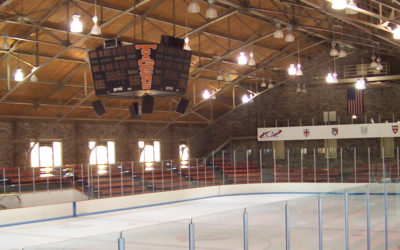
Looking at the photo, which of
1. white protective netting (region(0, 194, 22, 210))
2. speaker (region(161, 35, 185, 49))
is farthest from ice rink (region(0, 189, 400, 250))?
speaker (region(161, 35, 185, 49))

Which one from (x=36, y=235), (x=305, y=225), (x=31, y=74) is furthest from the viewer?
(x=31, y=74)

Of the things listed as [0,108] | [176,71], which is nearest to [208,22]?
[176,71]

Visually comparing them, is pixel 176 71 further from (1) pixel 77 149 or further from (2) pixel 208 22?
(1) pixel 77 149

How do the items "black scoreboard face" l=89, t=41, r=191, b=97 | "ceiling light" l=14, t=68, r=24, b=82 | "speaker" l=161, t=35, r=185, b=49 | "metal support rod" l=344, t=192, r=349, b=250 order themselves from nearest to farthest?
1. "metal support rod" l=344, t=192, r=349, b=250
2. "black scoreboard face" l=89, t=41, r=191, b=97
3. "speaker" l=161, t=35, r=185, b=49
4. "ceiling light" l=14, t=68, r=24, b=82

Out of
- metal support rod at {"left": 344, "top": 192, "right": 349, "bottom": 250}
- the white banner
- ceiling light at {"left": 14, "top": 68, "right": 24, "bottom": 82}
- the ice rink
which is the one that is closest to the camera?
the ice rink

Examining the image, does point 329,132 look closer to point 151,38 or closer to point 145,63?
point 151,38

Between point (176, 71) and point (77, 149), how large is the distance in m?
13.9

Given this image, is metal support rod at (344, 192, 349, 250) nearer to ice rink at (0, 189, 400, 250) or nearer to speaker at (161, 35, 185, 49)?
ice rink at (0, 189, 400, 250)

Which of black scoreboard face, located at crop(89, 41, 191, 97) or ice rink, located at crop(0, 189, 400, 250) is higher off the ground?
black scoreboard face, located at crop(89, 41, 191, 97)

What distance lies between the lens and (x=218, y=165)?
1088 inches

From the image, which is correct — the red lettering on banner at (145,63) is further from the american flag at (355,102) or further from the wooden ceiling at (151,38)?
the american flag at (355,102)

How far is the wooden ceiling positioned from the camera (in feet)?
58.1

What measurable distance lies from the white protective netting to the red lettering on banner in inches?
302

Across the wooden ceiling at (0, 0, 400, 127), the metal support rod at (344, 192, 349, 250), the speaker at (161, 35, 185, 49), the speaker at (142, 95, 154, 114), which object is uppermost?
the wooden ceiling at (0, 0, 400, 127)
